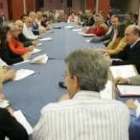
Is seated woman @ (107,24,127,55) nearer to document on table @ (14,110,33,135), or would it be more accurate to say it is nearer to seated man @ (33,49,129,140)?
document on table @ (14,110,33,135)

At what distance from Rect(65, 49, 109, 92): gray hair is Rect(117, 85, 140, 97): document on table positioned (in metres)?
1.12

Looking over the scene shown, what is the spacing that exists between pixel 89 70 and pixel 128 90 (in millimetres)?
1295

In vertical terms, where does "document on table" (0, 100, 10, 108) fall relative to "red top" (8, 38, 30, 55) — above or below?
above

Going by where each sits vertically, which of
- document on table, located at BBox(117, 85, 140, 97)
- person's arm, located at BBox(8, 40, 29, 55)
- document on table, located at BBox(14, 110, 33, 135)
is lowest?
person's arm, located at BBox(8, 40, 29, 55)

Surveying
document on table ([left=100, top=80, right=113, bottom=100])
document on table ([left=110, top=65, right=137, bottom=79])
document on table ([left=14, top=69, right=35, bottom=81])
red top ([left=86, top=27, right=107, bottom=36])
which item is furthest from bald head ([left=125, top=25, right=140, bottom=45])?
red top ([left=86, top=27, right=107, bottom=36])

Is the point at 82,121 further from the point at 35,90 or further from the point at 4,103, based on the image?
the point at 35,90

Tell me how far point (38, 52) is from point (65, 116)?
3.73 m

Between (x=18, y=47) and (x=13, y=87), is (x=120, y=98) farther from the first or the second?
(x=18, y=47)

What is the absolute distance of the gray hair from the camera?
148cm

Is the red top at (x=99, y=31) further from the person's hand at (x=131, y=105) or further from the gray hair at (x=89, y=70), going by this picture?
the gray hair at (x=89, y=70)

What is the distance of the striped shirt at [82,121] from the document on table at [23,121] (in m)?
0.51

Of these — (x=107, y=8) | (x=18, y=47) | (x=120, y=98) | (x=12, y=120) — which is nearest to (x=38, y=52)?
(x=18, y=47)

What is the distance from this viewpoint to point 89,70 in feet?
4.85

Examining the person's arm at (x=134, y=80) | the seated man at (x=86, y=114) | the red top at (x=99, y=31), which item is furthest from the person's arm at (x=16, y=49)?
the seated man at (x=86, y=114)
